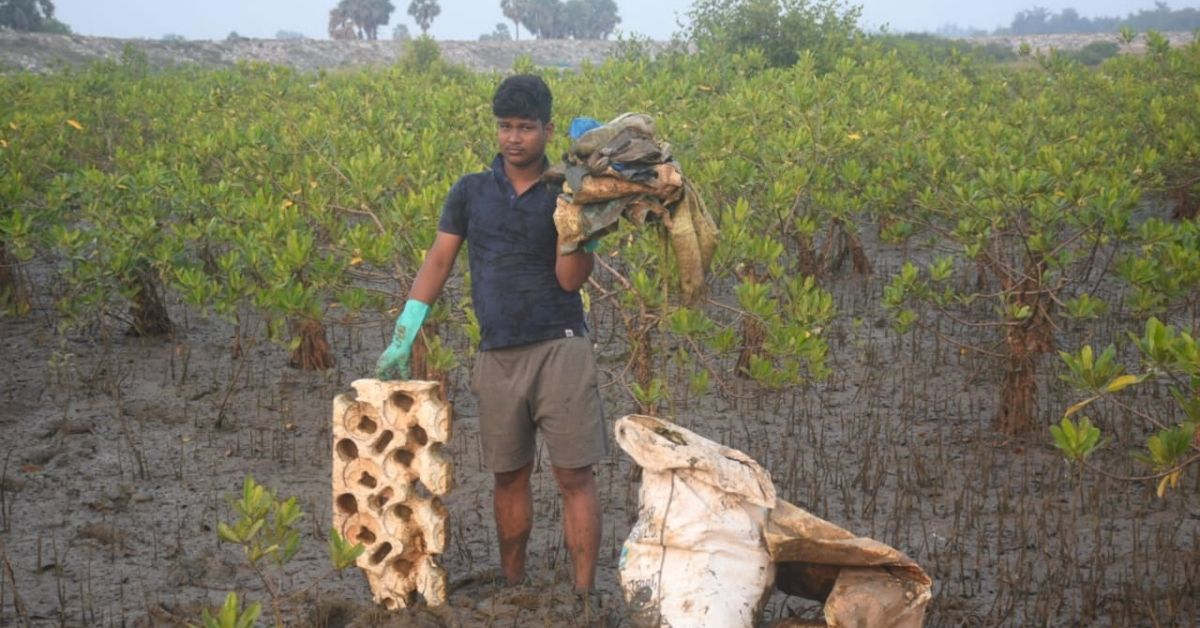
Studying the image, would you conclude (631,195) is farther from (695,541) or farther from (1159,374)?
(1159,374)

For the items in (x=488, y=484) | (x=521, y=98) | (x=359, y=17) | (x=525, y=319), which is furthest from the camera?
(x=359, y=17)

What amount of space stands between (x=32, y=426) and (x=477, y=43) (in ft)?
128

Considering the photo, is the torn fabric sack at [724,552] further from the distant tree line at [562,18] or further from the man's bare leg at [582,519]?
the distant tree line at [562,18]

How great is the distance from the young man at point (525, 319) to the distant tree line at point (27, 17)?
133 ft

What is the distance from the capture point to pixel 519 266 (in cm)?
326

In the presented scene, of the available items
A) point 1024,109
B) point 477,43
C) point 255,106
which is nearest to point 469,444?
point 1024,109

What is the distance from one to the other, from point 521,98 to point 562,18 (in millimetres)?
75408

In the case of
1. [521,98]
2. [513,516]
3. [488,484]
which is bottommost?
[488,484]

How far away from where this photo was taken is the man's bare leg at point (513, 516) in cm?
339

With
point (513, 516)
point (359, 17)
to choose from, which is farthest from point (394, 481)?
point (359, 17)

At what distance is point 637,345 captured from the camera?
4551mm

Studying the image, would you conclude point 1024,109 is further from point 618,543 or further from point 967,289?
point 618,543

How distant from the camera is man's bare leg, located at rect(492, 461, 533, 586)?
11.1 feet

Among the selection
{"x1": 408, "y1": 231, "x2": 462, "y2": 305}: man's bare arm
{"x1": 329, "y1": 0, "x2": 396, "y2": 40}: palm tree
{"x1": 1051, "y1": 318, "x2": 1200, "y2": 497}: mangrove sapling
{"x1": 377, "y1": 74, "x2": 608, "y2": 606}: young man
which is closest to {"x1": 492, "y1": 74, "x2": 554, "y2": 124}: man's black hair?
{"x1": 377, "y1": 74, "x2": 608, "y2": 606}: young man
